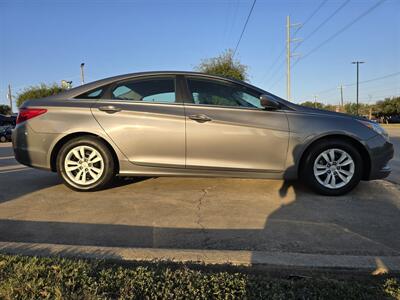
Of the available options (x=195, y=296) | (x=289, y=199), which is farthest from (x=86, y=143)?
(x=195, y=296)

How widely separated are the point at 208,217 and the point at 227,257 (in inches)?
45.4

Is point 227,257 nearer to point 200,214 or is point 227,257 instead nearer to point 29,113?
point 200,214

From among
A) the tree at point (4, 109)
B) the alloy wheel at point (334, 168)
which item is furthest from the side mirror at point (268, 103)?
the tree at point (4, 109)

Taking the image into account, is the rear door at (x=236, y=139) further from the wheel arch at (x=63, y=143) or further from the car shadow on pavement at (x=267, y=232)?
the wheel arch at (x=63, y=143)

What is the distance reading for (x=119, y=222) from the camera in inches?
145

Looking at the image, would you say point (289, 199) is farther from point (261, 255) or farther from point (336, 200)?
point (261, 255)

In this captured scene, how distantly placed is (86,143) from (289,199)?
256 cm

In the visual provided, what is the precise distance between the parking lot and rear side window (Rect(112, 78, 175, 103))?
120cm

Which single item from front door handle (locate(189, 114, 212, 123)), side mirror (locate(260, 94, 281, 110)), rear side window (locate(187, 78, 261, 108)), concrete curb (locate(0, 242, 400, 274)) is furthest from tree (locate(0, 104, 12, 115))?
concrete curb (locate(0, 242, 400, 274))

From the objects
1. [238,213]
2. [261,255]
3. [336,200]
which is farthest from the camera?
[336,200]

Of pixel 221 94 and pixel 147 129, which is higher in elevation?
pixel 221 94

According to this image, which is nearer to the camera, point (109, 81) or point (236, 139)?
point (236, 139)

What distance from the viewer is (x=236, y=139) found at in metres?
4.63

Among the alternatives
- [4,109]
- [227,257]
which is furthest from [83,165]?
[4,109]
